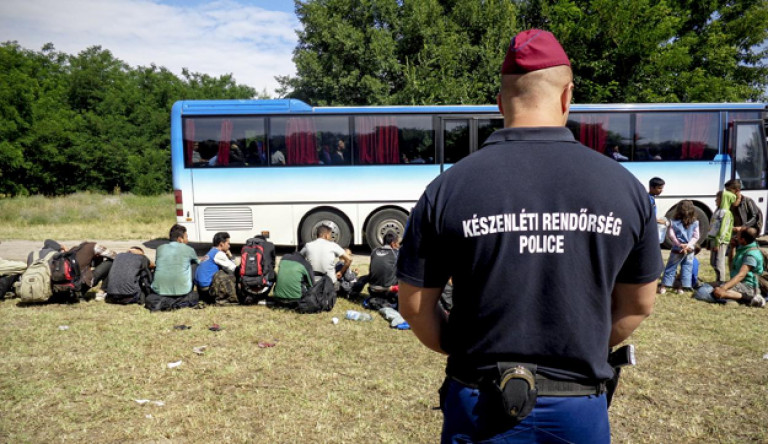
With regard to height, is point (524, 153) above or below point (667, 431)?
above

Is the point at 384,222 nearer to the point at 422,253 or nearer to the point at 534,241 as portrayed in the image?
the point at 422,253

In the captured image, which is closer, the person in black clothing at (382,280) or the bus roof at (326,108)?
the person in black clothing at (382,280)

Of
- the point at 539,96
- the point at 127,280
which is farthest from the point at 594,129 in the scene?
the point at 539,96

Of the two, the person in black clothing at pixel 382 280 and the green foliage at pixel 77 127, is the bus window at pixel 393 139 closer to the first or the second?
the person in black clothing at pixel 382 280

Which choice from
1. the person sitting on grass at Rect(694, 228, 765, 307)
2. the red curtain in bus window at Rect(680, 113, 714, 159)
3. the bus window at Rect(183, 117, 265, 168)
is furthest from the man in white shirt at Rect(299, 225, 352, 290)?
the red curtain in bus window at Rect(680, 113, 714, 159)

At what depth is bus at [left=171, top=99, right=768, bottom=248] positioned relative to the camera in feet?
40.5

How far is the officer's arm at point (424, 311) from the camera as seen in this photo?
1.85 metres

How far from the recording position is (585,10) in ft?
78.7

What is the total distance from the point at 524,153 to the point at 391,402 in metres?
3.81

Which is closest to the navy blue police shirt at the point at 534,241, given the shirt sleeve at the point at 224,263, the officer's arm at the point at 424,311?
the officer's arm at the point at 424,311

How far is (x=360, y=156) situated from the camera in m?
12.6

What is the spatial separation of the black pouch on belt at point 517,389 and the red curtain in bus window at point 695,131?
42.8 feet

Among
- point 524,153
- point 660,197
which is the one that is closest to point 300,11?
point 660,197

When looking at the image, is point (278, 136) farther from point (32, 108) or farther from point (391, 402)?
point (32, 108)
